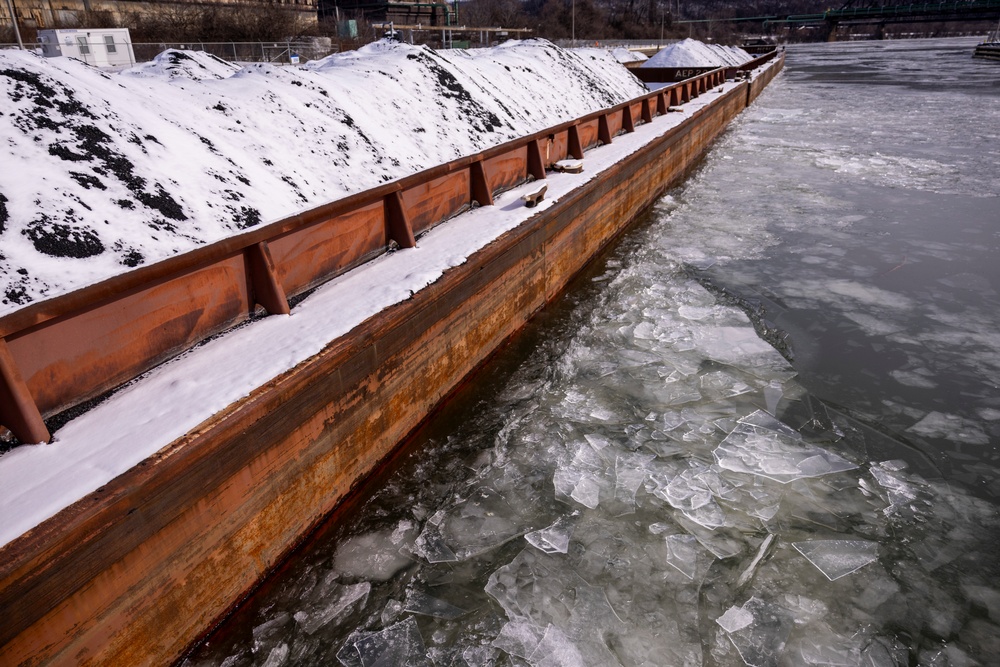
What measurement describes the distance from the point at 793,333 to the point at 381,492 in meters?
4.25

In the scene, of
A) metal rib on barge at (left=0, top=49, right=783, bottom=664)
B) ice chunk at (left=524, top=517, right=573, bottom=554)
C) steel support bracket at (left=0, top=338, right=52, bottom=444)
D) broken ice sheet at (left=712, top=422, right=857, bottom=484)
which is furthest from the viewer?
broken ice sheet at (left=712, top=422, right=857, bottom=484)

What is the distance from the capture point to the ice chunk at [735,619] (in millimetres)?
2871

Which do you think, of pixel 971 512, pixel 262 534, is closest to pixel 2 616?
pixel 262 534

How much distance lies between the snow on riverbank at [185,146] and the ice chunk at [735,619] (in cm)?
363

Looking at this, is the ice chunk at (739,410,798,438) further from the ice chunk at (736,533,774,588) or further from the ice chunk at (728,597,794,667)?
the ice chunk at (728,597,794,667)

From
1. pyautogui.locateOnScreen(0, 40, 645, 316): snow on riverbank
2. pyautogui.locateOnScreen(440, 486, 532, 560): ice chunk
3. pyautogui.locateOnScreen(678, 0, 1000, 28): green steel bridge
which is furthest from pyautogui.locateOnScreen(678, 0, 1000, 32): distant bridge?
pyautogui.locateOnScreen(440, 486, 532, 560): ice chunk

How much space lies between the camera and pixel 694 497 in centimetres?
364

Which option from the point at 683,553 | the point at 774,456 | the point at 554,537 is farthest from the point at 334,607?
the point at 774,456

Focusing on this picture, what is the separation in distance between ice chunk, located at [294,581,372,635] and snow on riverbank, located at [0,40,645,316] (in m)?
2.02

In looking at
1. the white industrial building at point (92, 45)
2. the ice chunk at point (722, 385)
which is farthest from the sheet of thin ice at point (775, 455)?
the white industrial building at point (92, 45)

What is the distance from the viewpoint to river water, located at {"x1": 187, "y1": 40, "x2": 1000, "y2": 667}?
112 inches

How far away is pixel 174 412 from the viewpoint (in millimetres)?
2510

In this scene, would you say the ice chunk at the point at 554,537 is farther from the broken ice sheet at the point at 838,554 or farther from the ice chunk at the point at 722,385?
the ice chunk at the point at 722,385

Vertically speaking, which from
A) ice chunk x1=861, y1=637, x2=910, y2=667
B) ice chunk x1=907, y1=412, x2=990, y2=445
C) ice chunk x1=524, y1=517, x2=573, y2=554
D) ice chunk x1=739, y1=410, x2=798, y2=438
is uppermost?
ice chunk x1=739, y1=410, x2=798, y2=438
